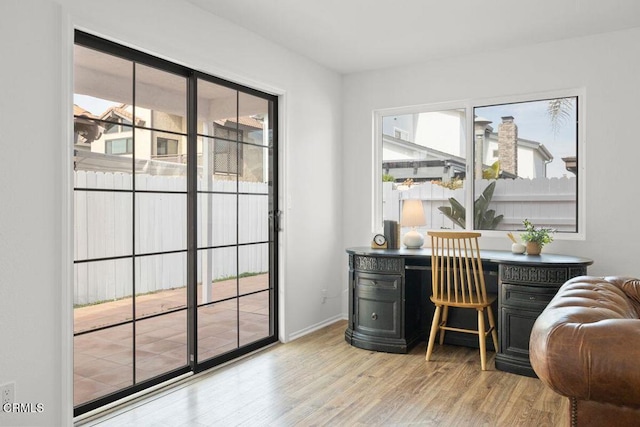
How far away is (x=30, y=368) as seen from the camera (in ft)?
7.95

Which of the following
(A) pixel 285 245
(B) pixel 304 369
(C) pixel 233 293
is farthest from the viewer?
(A) pixel 285 245

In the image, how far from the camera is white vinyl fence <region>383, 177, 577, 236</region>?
163 inches

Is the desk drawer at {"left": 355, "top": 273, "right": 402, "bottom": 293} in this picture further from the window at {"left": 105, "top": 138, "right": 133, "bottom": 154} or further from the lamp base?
the window at {"left": 105, "top": 138, "right": 133, "bottom": 154}

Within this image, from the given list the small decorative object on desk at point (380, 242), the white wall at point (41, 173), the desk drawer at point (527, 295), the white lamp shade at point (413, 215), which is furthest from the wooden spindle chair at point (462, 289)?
the white wall at point (41, 173)

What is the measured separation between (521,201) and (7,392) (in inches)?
159

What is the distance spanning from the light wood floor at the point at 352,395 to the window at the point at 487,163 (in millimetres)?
1397

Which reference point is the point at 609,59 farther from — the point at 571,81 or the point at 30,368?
the point at 30,368

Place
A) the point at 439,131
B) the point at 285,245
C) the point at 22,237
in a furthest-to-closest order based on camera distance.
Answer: the point at 439,131 < the point at 285,245 < the point at 22,237

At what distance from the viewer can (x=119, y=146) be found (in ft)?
9.75

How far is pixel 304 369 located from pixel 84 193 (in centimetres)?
199

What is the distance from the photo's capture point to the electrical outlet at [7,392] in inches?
90.3

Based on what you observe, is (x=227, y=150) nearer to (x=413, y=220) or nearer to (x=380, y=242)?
(x=380, y=242)

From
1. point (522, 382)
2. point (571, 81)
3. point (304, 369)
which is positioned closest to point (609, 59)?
point (571, 81)

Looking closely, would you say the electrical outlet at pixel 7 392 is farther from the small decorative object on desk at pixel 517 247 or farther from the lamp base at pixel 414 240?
the small decorative object on desk at pixel 517 247
